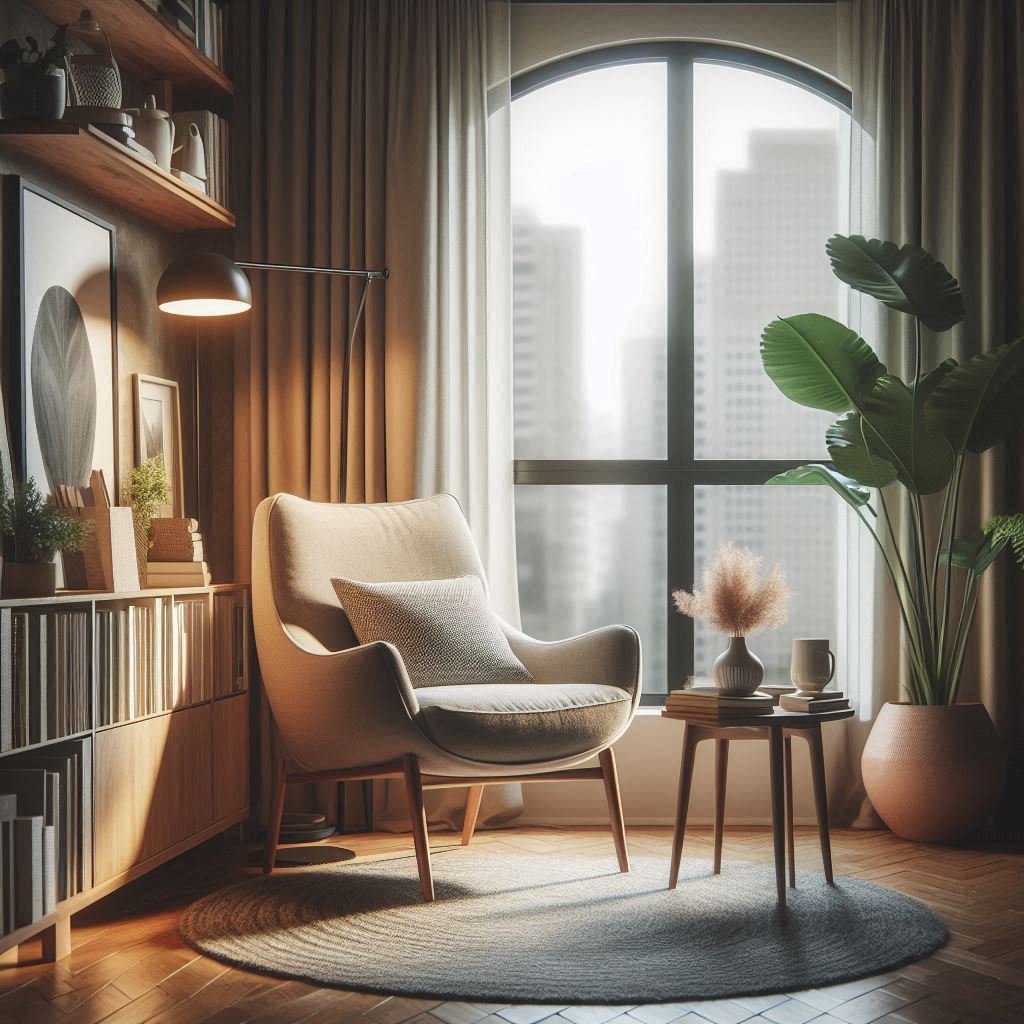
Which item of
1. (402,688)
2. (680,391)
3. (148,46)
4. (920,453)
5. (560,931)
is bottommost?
(560,931)

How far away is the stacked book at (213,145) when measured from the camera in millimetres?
3459

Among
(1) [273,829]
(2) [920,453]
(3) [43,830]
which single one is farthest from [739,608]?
(3) [43,830]

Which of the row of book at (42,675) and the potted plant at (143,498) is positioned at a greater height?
the potted plant at (143,498)

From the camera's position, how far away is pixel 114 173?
295 centimetres

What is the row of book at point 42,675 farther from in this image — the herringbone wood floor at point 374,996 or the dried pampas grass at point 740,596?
the dried pampas grass at point 740,596

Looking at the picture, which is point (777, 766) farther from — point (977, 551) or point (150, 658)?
point (150, 658)

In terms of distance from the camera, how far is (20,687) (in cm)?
220

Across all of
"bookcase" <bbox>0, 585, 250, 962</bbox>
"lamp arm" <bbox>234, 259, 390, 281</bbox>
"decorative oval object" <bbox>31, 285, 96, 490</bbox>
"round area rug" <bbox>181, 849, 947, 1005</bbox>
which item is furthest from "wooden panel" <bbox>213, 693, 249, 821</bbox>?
"lamp arm" <bbox>234, 259, 390, 281</bbox>

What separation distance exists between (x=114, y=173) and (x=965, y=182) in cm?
249

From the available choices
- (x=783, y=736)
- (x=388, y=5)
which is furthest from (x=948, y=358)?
(x=388, y=5)

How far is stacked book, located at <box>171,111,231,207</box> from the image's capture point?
3459 millimetres

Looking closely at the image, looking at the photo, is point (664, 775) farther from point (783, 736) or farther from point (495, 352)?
point (495, 352)

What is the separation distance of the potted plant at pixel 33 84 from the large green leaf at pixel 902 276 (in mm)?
2001

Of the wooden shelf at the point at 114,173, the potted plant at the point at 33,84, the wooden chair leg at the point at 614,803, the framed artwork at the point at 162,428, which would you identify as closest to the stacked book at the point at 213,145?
the wooden shelf at the point at 114,173
